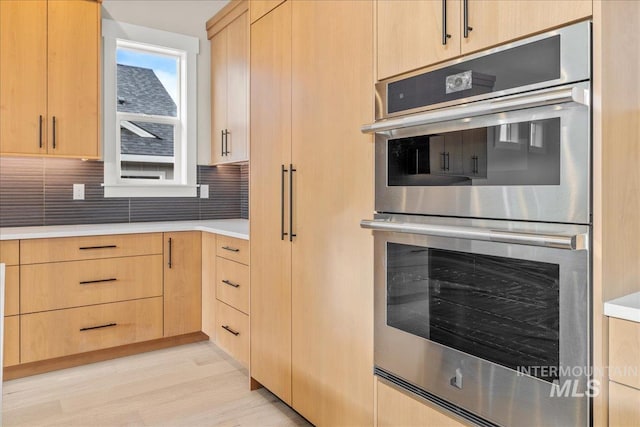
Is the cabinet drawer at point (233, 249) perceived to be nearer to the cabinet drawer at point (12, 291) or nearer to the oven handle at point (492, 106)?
the cabinet drawer at point (12, 291)

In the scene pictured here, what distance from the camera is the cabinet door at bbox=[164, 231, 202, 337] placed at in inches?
133

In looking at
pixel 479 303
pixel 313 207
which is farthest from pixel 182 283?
pixel 479 303

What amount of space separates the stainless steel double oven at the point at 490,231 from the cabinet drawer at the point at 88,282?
83.5 inches

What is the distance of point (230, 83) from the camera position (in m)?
3.73

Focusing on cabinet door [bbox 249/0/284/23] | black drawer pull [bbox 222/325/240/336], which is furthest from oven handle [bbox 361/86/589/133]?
black drawer pull [bbox 222/325/240/336]

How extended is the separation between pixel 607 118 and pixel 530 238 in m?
0.33

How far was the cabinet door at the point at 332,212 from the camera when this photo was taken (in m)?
1.76

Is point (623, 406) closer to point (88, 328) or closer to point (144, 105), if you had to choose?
point (88, 328)

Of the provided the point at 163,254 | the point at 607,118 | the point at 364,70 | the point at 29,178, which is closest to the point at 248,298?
the point at 163,254

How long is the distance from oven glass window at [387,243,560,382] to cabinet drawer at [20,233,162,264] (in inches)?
85.6

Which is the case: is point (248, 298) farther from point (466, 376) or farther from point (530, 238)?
point (530, 238)

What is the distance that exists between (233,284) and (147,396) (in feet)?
2.63

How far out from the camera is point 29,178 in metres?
3.34

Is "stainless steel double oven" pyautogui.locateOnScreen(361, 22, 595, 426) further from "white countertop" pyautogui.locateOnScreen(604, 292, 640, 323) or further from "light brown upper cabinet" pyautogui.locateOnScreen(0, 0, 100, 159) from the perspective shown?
"light brown upper cabinet" pyautogui.locateOnScreen(0, 0, 100, 159)
